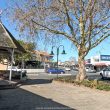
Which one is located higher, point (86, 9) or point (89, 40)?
point (86, 9)

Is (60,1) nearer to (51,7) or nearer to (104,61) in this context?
(51,7)

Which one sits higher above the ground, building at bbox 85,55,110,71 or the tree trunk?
building at bbox 85,55,110,71

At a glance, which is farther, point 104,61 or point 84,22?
point 104,61

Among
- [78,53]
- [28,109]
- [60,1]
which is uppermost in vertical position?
[60,1]

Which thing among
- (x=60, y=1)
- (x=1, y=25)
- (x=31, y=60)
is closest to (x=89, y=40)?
(x=60, y=1)

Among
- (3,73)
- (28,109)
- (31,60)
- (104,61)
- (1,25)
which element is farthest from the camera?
(104,61)

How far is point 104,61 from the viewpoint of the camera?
349 feet

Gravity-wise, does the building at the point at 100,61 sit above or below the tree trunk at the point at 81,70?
above

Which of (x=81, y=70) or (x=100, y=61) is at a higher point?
(x=100, y=61)

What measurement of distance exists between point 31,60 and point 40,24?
54143 millimetres

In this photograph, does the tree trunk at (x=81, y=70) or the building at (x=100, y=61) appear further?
the building at (x=100, y=61)

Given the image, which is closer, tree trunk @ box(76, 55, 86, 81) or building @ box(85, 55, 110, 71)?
tree trunk @ box(76, 55, 86, 81)

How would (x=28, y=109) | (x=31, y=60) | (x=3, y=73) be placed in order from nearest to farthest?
(x=28, y=109) → (x=3, y=73) → (x=31, y=60)

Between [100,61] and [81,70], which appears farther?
[100,61]
